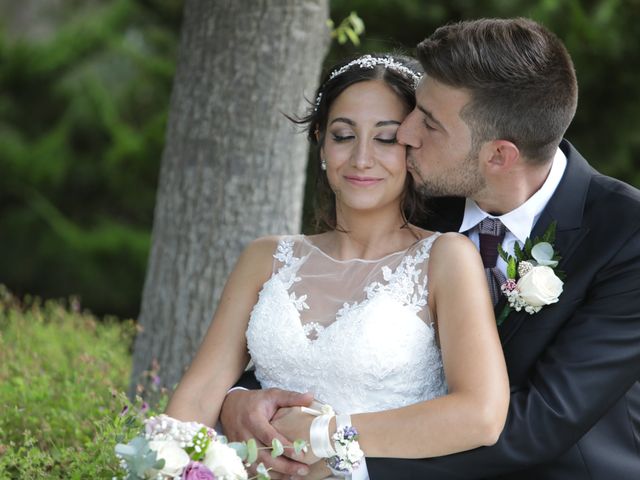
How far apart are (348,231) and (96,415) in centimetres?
140

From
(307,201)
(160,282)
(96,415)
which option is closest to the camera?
(96,415)

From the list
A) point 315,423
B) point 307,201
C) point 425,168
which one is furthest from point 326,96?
point 307,201

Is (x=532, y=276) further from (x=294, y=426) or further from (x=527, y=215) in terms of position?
(x=294, y=426)

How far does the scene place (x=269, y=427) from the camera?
11.2 ft

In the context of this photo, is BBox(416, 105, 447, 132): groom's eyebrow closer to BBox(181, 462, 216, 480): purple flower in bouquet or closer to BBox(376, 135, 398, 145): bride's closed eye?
BBox(376, 135, 398, 145): bride's closed eye

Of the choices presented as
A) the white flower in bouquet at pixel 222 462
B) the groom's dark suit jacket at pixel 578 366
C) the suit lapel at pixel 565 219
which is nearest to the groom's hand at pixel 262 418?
the groom's dark suit jacket at pixel 578 366

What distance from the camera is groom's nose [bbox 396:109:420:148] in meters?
3.64

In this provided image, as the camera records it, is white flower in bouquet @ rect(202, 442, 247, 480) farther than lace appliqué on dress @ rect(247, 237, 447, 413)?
No

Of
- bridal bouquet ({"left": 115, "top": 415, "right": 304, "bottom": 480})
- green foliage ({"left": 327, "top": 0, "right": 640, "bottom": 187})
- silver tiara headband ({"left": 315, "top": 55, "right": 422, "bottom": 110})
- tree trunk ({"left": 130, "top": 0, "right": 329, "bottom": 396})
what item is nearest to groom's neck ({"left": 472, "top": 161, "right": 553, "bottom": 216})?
silver tiara headband ({"left": 315, "top": 55, "right": 422, "bottom": 110})

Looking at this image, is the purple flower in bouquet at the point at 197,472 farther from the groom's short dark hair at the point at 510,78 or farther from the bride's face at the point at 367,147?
the groom's short dark hair at the point at 510,78

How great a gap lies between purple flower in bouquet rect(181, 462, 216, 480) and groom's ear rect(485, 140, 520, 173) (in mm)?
1575

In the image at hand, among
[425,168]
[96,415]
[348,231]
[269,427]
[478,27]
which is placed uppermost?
[478,27]

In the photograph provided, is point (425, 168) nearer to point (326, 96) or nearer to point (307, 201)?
point (326, 96)

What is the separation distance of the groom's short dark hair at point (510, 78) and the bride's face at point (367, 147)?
8.7 inches
